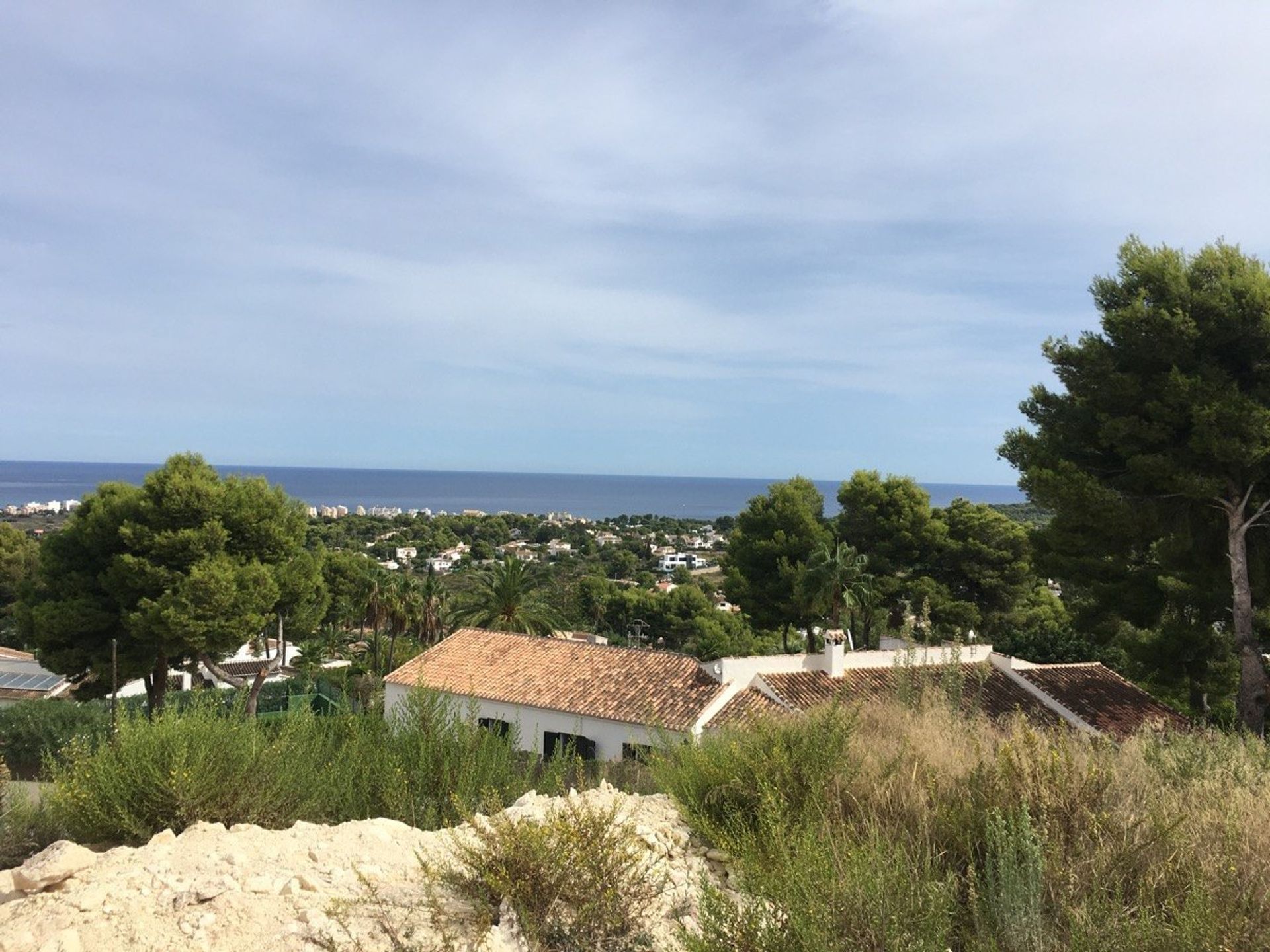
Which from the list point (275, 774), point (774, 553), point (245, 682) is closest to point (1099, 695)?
point (774, 553)

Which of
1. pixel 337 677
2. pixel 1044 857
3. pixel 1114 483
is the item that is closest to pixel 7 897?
pixel 1044 857

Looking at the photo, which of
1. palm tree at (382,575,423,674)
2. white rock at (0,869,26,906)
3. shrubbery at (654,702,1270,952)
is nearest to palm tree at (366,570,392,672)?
palm tree at (382,575,423,674)

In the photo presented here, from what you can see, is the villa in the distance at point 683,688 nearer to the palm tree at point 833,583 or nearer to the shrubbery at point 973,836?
the palm tree at point 833,583

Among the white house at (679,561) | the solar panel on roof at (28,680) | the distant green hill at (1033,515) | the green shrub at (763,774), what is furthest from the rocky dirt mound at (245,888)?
the white house at (679,561)

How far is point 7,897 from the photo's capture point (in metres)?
3.61

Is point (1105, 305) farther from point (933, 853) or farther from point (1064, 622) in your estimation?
point (1064, 622)

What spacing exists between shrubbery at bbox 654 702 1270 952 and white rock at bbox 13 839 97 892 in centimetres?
279

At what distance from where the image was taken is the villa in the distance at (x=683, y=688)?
1630 cm

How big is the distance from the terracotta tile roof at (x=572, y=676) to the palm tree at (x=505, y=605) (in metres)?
6.19

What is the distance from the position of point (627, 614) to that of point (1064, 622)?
69.1 feet

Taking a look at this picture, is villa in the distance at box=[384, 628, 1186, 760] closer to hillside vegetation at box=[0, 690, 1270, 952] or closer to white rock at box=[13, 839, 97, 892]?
hillside vegetation at box=[0, 690, 1270, 952]

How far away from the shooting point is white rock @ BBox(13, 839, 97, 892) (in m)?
3.59

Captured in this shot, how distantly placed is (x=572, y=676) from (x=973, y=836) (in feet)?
49.8

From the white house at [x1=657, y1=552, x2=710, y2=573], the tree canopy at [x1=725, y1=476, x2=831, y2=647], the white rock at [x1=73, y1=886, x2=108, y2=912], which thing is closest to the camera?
the white rock at [x1=73, y1=886, x2=108, y2=912]
